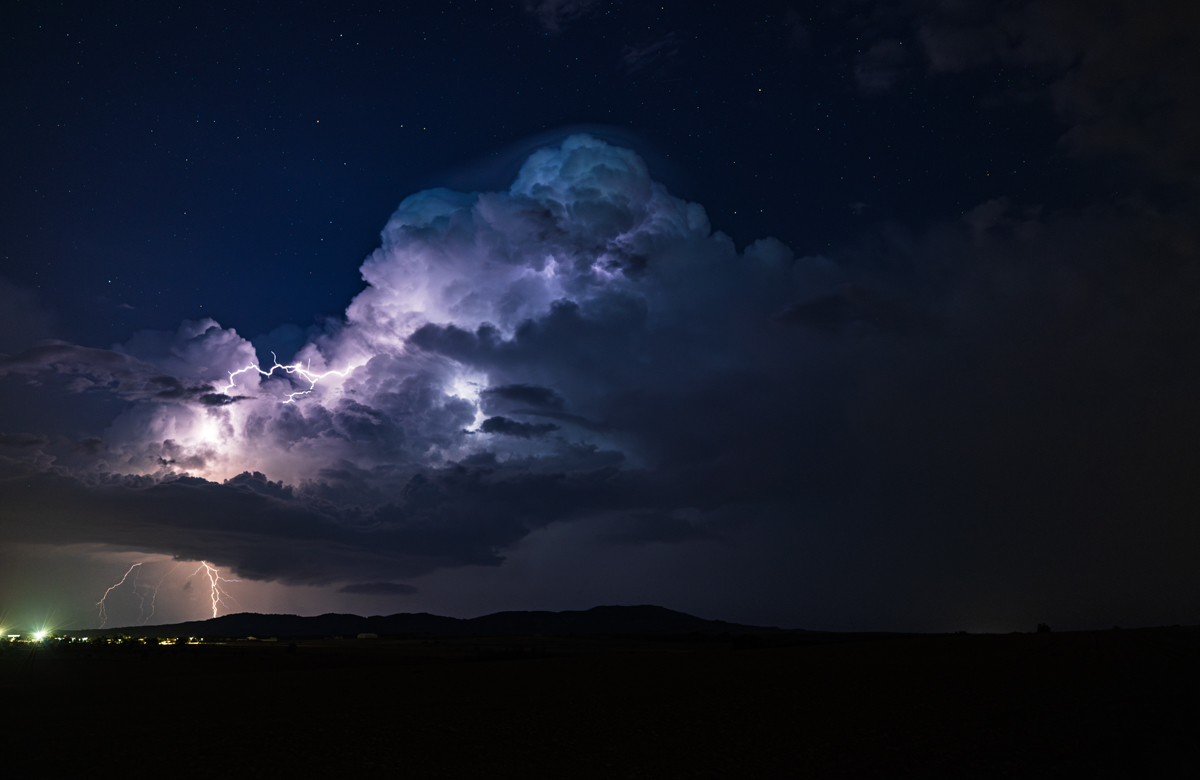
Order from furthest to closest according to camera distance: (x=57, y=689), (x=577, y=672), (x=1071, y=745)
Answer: (x=577, y=672)
(x=57, y=689)
(x=1071, y=745)

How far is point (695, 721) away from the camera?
2350 cm

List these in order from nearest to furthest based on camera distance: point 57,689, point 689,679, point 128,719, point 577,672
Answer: point 128,719, point 689,679, point 57,689, point 577,672

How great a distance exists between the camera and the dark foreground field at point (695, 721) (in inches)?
720

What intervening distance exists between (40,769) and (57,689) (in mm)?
25732

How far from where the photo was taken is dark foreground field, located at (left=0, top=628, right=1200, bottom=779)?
60.0 ft

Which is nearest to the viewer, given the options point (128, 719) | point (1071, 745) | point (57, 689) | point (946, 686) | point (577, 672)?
point (1071, 745)

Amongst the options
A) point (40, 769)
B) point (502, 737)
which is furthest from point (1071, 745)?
point (40, 769)

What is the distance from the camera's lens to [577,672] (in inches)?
1647

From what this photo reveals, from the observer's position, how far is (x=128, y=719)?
26.3 metres

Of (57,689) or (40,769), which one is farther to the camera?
(57,689)

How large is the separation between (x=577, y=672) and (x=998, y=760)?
27.0 meters

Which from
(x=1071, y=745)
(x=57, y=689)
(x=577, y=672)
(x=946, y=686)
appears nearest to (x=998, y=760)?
(x=1071, y=745)

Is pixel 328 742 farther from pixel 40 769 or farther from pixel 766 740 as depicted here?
pixel 766 740

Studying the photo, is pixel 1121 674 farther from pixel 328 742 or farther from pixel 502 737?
pixel 328 742
